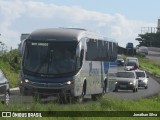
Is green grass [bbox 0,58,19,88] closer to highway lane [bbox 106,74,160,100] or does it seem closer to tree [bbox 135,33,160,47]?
highway lane [bbox 106,74,160,100]

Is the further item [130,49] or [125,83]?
[130,49]

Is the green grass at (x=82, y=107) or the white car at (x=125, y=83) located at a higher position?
the green grass at (x=82, y=107)

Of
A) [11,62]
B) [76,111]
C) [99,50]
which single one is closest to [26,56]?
[99,50]

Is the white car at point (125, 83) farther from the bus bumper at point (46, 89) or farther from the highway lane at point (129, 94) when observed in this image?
the bus bumper at point (46, 89)

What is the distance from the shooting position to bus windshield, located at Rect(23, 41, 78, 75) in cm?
2633

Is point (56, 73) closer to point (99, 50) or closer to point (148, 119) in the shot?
point (99, 50)

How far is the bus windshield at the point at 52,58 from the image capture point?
26.3 m

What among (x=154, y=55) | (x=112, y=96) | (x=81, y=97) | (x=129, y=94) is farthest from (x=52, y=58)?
(x=154, y=55)

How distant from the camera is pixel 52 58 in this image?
86.3 ft

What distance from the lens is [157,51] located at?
17900 cm

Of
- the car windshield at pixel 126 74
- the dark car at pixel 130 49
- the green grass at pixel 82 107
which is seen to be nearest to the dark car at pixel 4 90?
the green grass at pixel 82 107

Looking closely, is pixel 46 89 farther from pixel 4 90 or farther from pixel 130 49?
pixel 130 49

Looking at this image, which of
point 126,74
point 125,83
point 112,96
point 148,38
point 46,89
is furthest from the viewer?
point 148,38

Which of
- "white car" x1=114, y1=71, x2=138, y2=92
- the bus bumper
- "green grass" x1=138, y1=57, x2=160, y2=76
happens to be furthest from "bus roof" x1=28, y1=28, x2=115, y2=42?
"green grass" x1=138, y1=57, x2=160, y2=76
